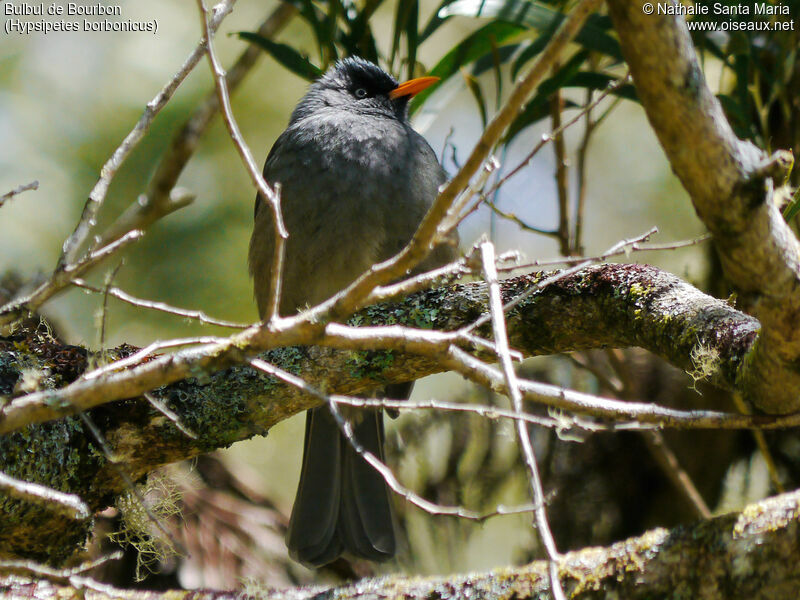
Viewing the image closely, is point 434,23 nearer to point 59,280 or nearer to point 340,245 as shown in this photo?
point 340,245

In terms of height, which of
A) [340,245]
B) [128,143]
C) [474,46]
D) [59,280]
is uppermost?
[474,46]

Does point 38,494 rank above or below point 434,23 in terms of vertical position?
below

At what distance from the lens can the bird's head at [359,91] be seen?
4480 millimetres

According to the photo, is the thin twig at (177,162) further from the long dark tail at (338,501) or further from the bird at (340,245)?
the long dark tail at (338,501)

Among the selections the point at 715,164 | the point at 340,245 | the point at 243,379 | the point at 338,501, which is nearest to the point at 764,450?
the point at 338,501

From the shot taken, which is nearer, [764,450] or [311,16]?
[764,450]

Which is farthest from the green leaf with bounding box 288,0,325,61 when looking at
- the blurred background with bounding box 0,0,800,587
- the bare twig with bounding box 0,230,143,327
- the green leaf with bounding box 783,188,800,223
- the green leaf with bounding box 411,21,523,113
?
the green leaf with bounding box 783,188,800,223

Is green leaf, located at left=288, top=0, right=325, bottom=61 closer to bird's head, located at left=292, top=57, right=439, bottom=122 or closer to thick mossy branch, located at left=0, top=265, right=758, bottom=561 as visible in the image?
bird's head, located at left=292, top=57, right=439, bottom=122

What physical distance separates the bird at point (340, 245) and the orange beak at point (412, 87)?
1.29 feet

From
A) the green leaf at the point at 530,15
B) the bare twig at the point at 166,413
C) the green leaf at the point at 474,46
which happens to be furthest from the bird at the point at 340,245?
the bare twig at the point at 166,413

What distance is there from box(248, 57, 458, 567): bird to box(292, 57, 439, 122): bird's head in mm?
394

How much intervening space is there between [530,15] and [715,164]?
2354mm

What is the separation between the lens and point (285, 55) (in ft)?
13.1

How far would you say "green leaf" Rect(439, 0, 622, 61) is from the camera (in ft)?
12.1
